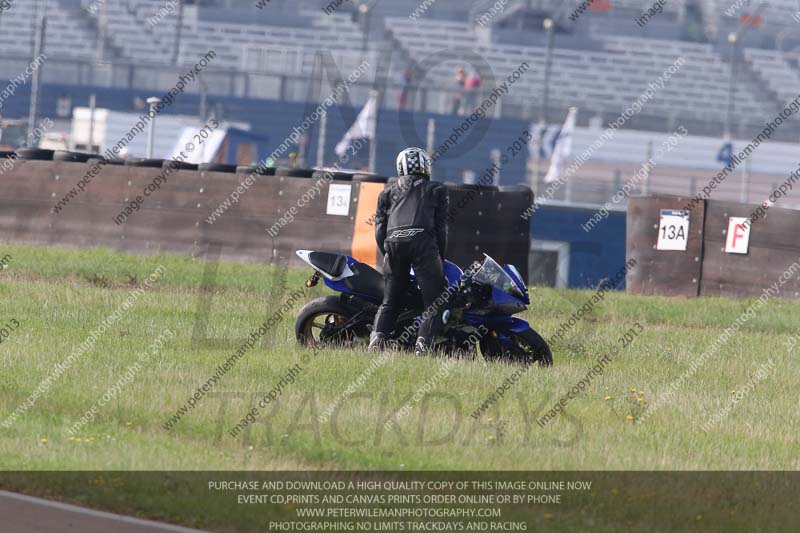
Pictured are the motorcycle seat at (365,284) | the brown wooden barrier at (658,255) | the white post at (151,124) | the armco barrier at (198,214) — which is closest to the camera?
the motorcycle seat at (365,284)

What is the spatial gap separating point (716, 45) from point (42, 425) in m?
46.2

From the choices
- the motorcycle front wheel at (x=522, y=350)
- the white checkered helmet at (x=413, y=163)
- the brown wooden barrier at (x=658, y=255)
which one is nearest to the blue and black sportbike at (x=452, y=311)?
the motorcycle front wheel at (x=522, y=350)

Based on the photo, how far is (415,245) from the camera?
34.3ft

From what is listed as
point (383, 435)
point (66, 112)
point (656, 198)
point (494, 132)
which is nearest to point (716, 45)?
point (494, 132)

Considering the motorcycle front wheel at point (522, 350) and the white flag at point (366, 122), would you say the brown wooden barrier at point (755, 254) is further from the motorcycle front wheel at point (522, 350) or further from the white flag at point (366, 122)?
the white flag at point (366, 122)

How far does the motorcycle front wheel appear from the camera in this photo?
10.6 metres

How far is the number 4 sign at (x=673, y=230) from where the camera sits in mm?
18484

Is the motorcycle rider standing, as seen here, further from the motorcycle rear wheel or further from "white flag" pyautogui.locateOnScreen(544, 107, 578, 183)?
"white flag" pyautogui.locateOnScreen(544, 107, 578, 183)

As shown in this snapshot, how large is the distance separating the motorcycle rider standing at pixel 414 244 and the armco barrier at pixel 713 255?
865 cm

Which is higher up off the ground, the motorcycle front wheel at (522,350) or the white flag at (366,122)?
the white flag at (366,122)

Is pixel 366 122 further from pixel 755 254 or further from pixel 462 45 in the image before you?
pixel 462 45

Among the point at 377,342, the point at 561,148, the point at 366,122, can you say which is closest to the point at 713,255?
the point at 377,342

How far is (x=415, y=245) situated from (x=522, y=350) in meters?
1.30

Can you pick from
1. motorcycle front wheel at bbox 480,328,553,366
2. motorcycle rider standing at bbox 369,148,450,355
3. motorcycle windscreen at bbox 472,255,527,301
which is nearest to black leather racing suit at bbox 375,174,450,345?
motorcycle rider standing at bbox 369,148,450,355
